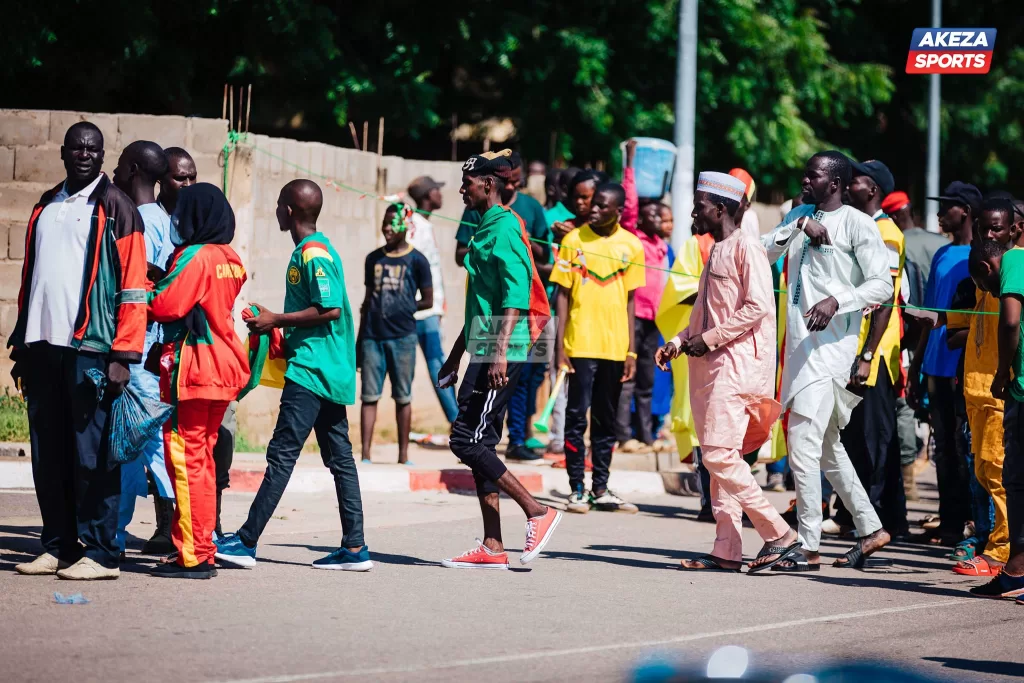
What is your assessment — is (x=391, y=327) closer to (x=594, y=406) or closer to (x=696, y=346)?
(x=594, y=406)

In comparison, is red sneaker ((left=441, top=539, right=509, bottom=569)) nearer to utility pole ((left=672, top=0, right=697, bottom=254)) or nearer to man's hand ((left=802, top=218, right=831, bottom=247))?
man's hand ((left=802, top=218, right=831, bottom=247))

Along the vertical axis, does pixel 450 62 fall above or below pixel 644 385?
above

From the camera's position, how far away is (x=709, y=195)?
26.0 feet

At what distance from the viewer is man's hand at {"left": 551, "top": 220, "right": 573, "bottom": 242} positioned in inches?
479

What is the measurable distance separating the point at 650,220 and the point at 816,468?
5210 millimetres

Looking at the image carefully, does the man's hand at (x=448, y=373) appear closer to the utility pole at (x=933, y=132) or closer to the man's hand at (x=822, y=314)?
the man's hand at (x=822, y=314)

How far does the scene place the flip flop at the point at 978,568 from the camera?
26.6 feet

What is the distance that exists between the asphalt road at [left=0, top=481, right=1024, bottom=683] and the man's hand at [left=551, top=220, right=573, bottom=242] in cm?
396

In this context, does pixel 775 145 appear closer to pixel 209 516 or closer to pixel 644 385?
pixel 644 385

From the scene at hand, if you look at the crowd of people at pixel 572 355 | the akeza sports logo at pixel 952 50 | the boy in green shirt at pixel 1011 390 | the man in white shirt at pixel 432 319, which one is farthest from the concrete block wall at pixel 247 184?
the boy in green shirt at pixel 1011 390

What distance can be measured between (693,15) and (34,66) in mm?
6567

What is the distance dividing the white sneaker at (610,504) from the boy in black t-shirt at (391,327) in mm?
1767

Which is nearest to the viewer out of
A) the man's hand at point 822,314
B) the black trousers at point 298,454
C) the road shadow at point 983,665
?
the road shadow at point 983,665

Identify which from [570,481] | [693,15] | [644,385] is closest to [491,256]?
[570,481]
